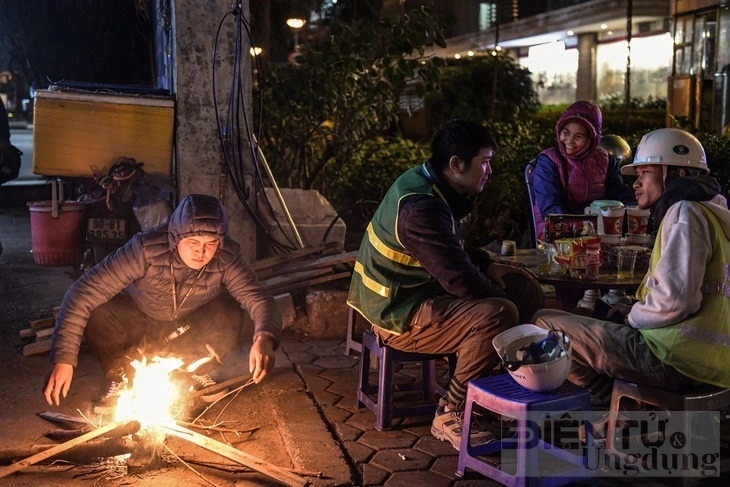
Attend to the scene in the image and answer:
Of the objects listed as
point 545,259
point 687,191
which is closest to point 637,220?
point 545,259

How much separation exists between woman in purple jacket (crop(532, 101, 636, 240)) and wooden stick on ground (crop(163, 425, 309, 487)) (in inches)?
130

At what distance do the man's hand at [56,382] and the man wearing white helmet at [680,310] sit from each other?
2.87m

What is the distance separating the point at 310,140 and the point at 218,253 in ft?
17.3

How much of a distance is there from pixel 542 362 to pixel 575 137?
124 inches

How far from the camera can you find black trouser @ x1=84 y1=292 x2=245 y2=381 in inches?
215

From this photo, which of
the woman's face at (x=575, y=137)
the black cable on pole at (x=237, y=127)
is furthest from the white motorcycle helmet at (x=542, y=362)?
the black cable on pole at (x=237, y=127)

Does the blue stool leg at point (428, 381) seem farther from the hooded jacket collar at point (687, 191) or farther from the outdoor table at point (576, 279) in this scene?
the hooded jacket collar at point (687, 191)

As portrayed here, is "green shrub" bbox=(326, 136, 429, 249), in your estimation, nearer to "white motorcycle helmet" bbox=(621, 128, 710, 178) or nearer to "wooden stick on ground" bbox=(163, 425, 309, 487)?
"white motorcycle helmet" bbox=(621, 128, 710, 178)

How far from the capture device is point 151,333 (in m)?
5.70

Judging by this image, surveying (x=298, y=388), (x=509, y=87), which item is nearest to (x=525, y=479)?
(x=298, y=388)

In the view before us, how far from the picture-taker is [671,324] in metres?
4.14

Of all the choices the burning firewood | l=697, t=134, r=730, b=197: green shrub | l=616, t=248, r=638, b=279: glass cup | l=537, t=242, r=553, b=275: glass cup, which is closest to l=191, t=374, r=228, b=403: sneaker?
the burning firewood

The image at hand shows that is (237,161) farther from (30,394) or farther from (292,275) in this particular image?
(30,394)

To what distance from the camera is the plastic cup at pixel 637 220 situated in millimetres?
5648
